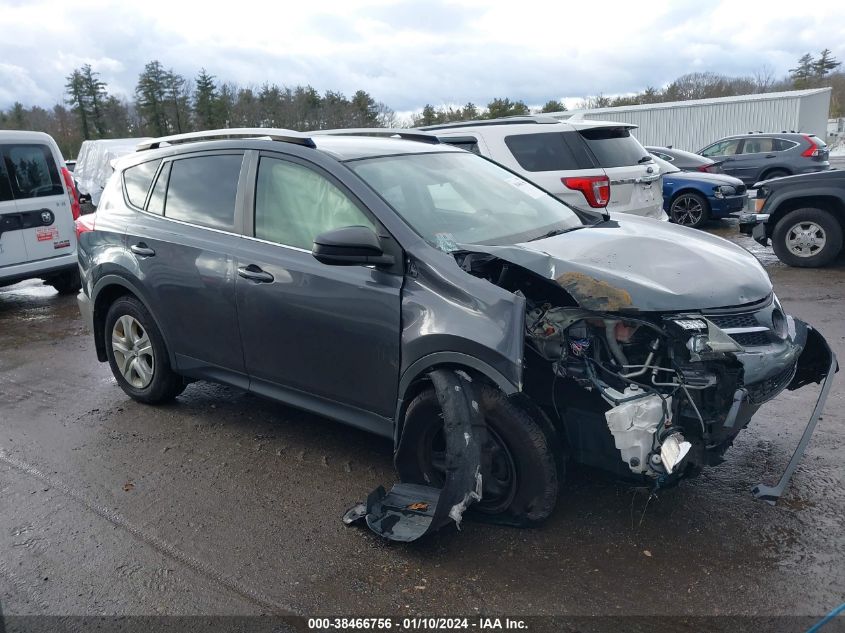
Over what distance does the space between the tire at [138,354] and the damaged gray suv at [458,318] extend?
6.8 inches

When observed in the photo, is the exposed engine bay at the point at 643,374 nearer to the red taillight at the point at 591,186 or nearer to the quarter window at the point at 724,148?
the red taillight at the point at 591,186

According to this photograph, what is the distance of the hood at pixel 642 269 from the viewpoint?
10.2 feet

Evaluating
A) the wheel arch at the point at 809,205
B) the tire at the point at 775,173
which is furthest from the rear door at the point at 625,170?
the tire at the point at 775,173

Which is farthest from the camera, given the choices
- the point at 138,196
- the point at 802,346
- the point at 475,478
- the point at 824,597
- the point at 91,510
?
the point at 138,196

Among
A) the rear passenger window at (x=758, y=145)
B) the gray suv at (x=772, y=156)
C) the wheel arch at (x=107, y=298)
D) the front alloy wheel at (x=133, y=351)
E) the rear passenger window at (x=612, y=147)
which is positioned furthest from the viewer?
the rear passenger window at (x=758, y=145)

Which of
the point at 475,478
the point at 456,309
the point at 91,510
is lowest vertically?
the point at 91,510

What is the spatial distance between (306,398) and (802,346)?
2548 millimetres

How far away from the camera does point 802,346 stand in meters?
3.47

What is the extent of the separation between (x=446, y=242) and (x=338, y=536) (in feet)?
4.96

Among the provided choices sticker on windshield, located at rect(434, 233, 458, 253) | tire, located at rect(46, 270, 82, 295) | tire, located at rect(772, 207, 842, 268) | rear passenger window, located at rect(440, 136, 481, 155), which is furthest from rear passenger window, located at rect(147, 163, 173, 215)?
tire, located at rect(772, 207, 842, 268)

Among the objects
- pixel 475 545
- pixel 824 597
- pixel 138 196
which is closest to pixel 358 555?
pixel 475 545

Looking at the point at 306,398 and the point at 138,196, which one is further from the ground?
the point at 138,196

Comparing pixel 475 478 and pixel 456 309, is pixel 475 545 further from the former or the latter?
pixel 456 309

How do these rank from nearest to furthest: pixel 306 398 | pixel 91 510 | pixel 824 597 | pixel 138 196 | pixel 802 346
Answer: pixel 824 597 < pixel 802 346 < pixel 91 510 < pixel 306 398 < pixel 138 196
